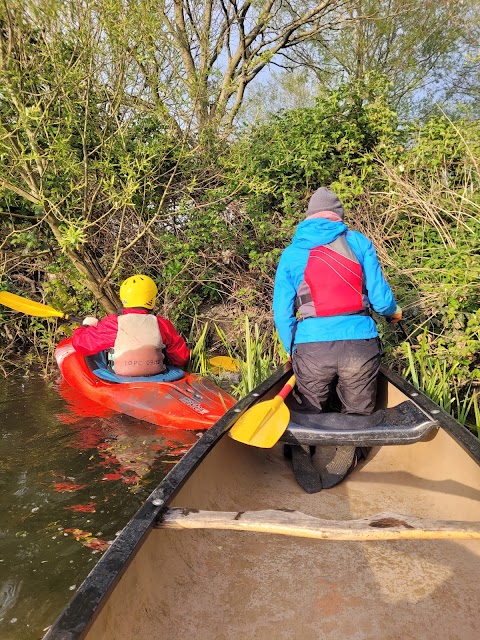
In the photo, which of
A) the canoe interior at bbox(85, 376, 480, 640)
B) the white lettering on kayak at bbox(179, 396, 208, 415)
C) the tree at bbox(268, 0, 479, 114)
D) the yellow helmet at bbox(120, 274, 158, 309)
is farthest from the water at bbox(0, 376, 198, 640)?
the tree at bbox(268, 0, 479, 114)

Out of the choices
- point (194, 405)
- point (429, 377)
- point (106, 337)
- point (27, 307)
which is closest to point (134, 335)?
point (106, 337)

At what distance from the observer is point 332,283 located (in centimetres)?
347

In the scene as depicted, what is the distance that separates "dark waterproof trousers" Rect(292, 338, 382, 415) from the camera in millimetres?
3414

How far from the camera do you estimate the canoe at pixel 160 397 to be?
477 cm

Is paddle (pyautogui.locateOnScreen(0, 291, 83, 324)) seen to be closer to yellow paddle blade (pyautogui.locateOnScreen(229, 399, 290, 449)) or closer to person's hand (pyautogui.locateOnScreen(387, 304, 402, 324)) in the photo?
yellow paddle blade (pyautogui.locateOnScreen(229, 399, 290, 449))

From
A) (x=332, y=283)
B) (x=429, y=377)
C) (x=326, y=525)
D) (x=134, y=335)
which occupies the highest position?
(x=332, y=283)

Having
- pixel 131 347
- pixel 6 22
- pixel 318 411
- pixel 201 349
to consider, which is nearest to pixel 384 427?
pixel 318 411

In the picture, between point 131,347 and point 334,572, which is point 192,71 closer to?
point 131,347

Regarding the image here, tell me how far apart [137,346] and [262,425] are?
2.40 meters

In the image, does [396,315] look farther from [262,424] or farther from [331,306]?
[262,424]

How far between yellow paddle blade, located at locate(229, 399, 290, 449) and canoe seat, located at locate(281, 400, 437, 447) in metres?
0.09

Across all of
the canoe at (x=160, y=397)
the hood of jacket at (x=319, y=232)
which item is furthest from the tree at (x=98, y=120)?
the hood of jacket at (x=319, y=232)

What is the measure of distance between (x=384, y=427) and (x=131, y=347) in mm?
2866

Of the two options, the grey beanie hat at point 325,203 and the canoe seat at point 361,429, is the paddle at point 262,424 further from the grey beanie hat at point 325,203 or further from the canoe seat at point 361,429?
the grey beanie hat at point 325,203
